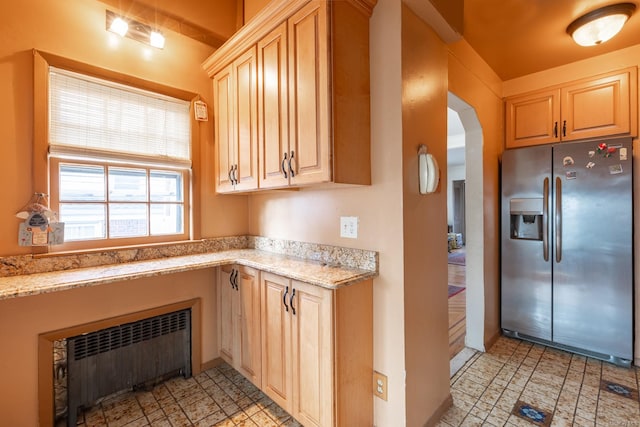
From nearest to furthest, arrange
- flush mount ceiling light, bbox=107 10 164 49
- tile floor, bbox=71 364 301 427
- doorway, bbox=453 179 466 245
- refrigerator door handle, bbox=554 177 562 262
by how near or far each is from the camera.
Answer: tile floor, bbox=71 364 301 427 → flush mount ceiling light, bbox=107 10 164 49 → refrigerator door handle, bbox=554 177 562 262 → doorway, bbox=453 179 466 245

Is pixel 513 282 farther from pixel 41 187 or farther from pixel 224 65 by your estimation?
pixel 41 187

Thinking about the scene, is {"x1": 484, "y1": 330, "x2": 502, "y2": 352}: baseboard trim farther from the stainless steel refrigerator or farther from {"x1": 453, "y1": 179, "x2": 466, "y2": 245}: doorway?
{"x1": 453, "y1": 179, "x2": 466, "y2": 245}: doorway

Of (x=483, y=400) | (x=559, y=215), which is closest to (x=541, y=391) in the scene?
(x=483, y=400)

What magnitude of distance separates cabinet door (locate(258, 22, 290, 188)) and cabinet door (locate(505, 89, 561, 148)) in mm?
2537

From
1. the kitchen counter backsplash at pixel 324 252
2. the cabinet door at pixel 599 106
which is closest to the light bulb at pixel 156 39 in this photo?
the kitchen counter backsplash at pixel 324 252

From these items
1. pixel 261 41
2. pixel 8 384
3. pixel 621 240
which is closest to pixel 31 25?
pixel 261 41

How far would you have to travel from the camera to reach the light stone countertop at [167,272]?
4.63ft

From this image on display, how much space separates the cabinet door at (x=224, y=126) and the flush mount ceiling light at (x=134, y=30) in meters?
0.45

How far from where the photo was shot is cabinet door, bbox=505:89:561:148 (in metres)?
2.78

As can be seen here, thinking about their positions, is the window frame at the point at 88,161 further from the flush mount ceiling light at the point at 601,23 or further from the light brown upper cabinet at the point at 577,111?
the light brown upper cabinet at the point at 577,111

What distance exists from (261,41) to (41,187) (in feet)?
5.15

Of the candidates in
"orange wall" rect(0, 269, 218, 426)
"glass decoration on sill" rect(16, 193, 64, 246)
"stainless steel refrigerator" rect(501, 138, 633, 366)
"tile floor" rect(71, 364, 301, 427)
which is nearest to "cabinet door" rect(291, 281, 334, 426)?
"tile floor" rect(71, 364, 301, 427)

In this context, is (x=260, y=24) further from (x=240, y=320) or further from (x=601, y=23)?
(x=601, y=23)

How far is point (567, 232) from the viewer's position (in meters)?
2.56
